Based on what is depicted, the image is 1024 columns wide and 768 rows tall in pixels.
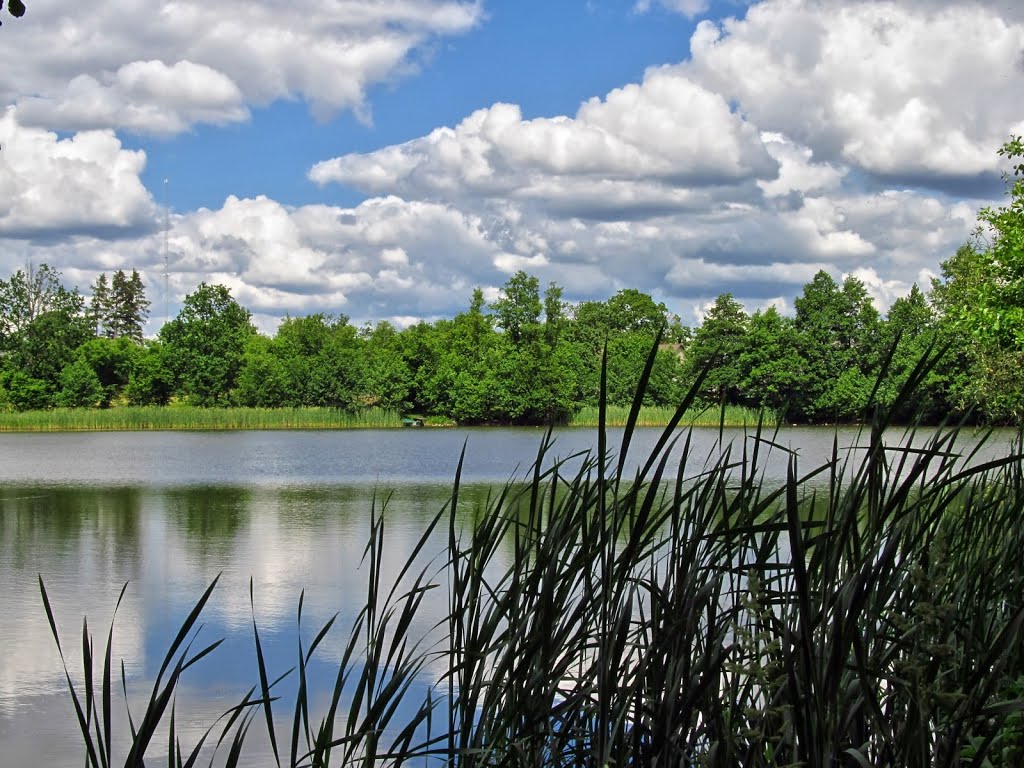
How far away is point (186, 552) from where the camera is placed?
401 inches

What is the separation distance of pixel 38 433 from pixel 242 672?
3062cm

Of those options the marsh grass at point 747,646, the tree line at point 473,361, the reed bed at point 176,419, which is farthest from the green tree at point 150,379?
the marsh grass at point 747,646

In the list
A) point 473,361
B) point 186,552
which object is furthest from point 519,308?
point 186,552

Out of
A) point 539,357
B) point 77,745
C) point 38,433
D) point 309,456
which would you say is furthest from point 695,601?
point 539,357

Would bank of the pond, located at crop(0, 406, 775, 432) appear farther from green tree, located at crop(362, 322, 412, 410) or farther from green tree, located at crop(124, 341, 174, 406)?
green tree, located at crop(124, 341, 174, 406)

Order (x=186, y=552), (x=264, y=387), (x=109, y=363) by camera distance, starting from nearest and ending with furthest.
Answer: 1. (x=186, y=552)
2. (x=264, y=387)
3. (x=109, y=363)

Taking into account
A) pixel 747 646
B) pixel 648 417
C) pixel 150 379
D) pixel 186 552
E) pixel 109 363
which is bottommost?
pixel 186 552

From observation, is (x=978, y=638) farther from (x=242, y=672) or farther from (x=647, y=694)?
(x=242, y=672)

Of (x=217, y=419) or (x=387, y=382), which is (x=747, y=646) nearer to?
(x=217, y=419)

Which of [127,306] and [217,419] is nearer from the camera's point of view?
[217,419]

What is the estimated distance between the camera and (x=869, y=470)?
6.12 feet

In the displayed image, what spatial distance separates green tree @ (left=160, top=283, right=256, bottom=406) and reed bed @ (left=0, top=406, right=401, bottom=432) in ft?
26.2

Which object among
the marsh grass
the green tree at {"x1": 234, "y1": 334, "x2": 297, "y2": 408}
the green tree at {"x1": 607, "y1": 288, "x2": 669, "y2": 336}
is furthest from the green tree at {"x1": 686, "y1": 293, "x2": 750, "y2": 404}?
the marsh grass

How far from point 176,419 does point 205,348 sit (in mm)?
9869
